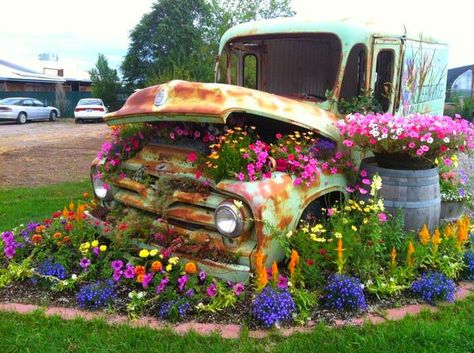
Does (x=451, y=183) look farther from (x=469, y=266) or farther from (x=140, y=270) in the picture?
(x=140, y=270)

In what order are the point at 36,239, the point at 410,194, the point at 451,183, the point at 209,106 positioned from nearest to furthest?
the point at 209,106
the point at 410,194
the point at 36,239
the point at 451,183

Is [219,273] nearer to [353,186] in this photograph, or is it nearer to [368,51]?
[353,186]

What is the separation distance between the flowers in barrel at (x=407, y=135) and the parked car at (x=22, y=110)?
24.4 m

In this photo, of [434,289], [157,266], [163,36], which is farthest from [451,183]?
[163,36]

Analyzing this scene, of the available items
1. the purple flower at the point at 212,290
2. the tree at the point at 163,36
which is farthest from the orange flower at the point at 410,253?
the tree at the point at 163,36

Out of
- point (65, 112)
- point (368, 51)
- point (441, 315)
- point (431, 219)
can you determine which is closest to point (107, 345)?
point (441, 315)

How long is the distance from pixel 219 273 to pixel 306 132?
1505 mm

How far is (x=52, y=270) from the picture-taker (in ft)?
13.1

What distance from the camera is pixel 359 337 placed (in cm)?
309

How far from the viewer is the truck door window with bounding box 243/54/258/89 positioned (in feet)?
19.7

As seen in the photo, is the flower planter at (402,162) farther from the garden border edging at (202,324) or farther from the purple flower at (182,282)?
the purple flower at (182,282)

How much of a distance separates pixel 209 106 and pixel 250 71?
264 cm

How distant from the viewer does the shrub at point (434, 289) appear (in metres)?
3.62

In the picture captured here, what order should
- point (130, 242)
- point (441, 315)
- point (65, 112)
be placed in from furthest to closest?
point (65, 112) → point (130, 242) → point (441, 315)
